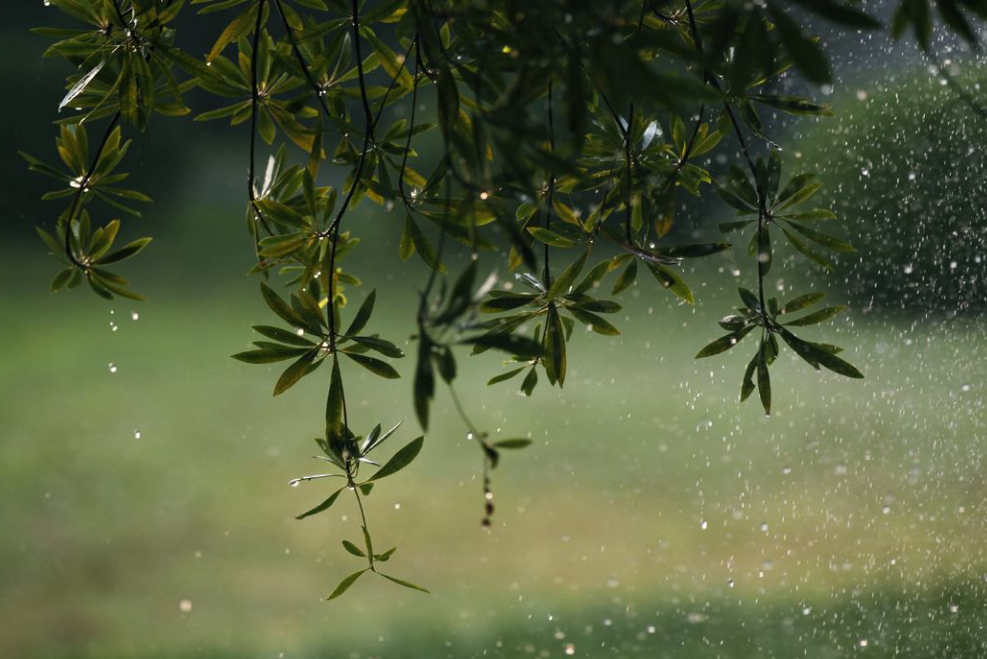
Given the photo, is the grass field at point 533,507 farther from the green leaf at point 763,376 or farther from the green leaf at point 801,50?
the green leaf at point 801,50

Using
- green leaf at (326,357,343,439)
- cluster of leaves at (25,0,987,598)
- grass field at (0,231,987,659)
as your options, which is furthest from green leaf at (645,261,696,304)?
grass field at (0,231,987,659)

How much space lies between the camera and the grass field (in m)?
2.53

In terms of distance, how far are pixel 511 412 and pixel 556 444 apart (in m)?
0.24

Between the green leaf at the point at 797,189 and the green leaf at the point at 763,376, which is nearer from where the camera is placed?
the green leaf at the point at 763,376

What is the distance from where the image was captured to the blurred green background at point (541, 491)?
2543mm

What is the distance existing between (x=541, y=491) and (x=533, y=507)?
75 mm

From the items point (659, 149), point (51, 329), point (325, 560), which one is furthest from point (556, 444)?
point (659, 149)

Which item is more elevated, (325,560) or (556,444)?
(556,444)

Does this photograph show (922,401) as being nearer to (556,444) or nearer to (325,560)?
(556,444)

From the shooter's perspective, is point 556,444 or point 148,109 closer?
point 148,109

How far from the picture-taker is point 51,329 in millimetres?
4070

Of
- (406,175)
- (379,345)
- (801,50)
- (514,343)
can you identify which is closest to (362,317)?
(379,345)

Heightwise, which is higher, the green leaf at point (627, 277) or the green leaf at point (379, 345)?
the green leaf at point (627, 277)

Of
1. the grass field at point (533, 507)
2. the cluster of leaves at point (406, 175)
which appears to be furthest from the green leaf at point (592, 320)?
the grass field at point (533, 507)
